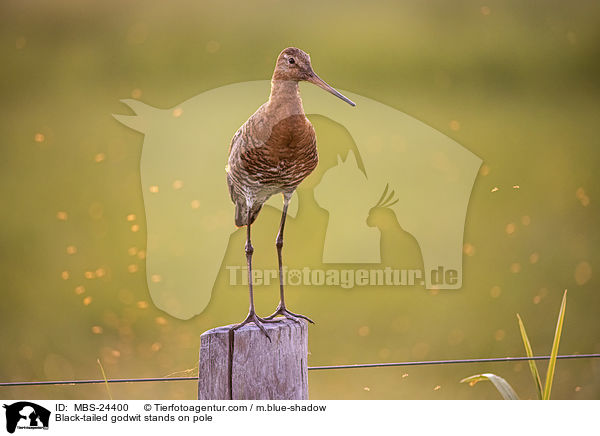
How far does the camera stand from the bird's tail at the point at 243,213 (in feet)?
6.73

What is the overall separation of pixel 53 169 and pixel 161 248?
0.60 metres

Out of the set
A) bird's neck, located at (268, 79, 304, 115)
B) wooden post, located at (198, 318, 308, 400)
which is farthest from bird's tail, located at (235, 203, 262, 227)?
wooden post, located at (198, 318, 308, 400)

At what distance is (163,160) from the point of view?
102 inches

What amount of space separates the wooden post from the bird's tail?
0.60 metres

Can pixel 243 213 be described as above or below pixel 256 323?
above

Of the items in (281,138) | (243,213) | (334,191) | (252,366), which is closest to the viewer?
(252,366)

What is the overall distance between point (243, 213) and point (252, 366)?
71cm

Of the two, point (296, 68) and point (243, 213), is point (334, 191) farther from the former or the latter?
point (296, 68)
